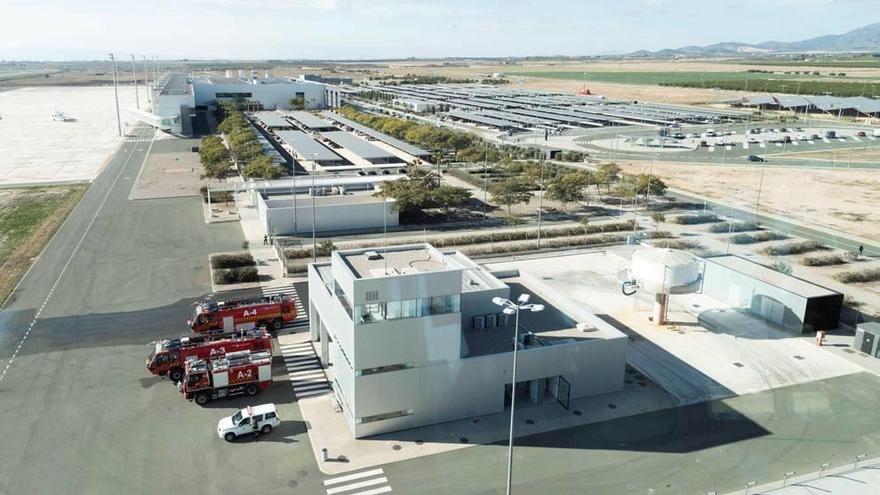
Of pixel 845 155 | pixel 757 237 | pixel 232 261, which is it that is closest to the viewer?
pixel 232 261

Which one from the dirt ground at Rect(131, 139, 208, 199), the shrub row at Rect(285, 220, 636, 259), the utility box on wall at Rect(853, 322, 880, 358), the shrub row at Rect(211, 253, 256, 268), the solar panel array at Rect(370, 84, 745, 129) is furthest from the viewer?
the solar panel array at Rect(370, 84, 745, 129)

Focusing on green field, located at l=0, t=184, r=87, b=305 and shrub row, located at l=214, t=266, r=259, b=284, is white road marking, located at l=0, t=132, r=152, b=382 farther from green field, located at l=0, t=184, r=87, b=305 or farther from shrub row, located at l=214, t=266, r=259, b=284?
shrub row, located at l=214, t=266, r=259, b=284

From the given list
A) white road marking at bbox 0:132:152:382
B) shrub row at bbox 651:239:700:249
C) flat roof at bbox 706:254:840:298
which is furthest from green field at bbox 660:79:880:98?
white road marking at bbox 0:132:152:382

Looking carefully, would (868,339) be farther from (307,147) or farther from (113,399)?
(307,147)

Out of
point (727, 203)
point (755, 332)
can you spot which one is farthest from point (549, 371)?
point (727, 203)

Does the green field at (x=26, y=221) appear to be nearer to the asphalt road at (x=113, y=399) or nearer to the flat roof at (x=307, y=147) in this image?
the asphalt road at (x=113, y=399)

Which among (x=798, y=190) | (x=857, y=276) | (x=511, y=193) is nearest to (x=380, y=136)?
(x=511, y=193)

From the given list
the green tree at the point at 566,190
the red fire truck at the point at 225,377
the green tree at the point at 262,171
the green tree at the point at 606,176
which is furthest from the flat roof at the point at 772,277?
the green tree at the point at 262,171
